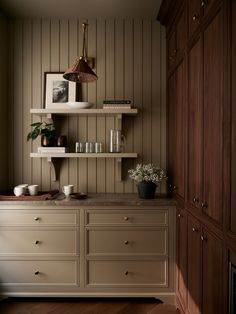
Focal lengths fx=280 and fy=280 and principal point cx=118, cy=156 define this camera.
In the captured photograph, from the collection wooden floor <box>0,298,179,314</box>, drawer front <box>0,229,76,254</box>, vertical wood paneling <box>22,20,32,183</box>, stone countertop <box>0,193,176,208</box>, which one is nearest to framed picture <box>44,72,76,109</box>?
vertical wood paneling <box>22,20,32,183</box>

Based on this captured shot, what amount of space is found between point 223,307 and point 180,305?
3.52 ft

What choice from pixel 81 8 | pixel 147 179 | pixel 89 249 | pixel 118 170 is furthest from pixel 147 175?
pixel 81 8

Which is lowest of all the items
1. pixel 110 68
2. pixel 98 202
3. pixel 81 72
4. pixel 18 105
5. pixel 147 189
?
pixel 98 202

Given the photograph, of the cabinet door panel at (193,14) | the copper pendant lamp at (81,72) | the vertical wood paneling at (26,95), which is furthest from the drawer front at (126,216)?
the cabinet door panel at (193,14)

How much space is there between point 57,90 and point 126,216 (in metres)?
1.50

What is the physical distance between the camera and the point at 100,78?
2979mm

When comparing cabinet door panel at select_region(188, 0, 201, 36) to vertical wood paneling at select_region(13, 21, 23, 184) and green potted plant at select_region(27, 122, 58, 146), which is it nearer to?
green potted plant at select_region(27, 122, 58, 146)

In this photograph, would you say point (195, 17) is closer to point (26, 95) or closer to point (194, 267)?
point (194, 267)

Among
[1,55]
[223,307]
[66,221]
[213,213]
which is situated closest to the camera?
[223,307]

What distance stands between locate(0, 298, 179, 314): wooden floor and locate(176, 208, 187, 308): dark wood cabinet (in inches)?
9.0

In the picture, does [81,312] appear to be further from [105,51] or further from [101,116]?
[105,51]

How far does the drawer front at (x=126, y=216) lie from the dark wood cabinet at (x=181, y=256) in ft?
0.59

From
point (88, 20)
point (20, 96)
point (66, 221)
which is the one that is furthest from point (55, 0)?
point (66, 221)

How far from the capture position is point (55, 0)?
2643 millimetres
